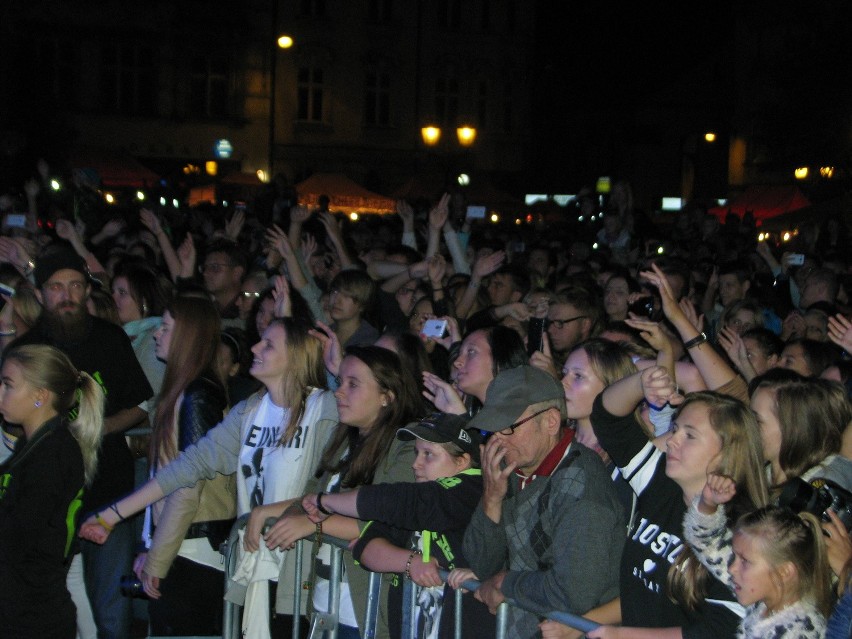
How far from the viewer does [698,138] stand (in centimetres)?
4609

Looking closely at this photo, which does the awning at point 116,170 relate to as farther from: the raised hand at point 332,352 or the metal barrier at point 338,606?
the metal barrier at point 338,606

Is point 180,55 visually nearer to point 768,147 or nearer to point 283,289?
point 768,147

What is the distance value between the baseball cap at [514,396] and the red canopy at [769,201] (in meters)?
20.8

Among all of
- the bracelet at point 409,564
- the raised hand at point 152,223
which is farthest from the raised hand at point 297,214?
the bracelet at point 409,564

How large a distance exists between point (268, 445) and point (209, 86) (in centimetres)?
3547

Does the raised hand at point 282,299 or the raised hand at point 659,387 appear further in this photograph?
the raised hand at point 282,299

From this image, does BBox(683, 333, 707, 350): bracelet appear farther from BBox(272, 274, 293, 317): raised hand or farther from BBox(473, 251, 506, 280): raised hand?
BBox(473, 251, 506, 280): raised hand

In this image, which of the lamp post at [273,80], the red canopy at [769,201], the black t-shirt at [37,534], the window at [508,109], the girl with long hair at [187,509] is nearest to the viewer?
the black t-shirt at [37,534]

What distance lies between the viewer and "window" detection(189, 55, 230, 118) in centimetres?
3906

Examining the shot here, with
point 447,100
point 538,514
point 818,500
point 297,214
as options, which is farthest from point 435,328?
point 447,100

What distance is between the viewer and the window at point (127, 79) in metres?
38.2

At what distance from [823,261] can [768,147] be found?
25013 millimetres

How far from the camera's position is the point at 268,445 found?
5.45 meters

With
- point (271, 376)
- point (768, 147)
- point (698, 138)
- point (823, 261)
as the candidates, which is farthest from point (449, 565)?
point (698, 138)
